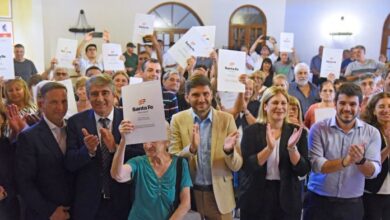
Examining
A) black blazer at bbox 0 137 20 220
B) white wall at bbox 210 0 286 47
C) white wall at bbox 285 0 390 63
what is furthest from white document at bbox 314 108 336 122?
white wall at bbox 285 0 390 63

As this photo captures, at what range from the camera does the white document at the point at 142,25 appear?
561 centimetres

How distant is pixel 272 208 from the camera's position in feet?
7.56

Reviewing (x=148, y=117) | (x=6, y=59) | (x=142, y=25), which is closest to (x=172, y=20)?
(x=142, y=25)

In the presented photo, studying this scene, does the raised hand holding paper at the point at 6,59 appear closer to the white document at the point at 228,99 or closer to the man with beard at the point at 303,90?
the white document at the point at 228,99

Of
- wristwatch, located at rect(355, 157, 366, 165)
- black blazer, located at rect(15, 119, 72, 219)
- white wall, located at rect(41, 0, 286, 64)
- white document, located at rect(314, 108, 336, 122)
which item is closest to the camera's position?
black blazer, located at rect(15, 119, 72, 219)

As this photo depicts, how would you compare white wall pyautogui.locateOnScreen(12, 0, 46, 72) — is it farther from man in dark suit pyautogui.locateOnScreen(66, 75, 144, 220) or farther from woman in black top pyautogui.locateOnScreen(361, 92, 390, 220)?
woman in black top pyautogui.locateOnScreen(361, 92, 390, 220)

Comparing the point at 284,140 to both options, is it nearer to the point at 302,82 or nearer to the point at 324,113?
the point at 324,113

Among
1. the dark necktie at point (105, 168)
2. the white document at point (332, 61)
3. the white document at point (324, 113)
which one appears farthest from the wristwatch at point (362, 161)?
the white document at point (332, 61)

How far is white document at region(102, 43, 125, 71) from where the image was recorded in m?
5.55

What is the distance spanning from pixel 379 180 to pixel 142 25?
4.10 meters

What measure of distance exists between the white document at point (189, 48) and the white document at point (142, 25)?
1.32m

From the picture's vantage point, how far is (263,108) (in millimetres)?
2459

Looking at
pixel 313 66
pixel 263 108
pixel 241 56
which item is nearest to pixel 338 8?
pixel 313 66

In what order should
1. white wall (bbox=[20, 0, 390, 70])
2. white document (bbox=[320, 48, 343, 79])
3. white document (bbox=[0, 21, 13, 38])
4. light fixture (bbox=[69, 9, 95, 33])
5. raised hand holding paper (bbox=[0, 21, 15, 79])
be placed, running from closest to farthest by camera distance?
raised hand holding paper (bbox=[0, 21, 15, 79]), white document (bbox=[320, 48, 343, 79]), white document (bbox=[0, 21, 13, 38]), white wall (bbox=[20, 0, 390, 70]), light fixture (bbox=[69, 9, 95, 33])
